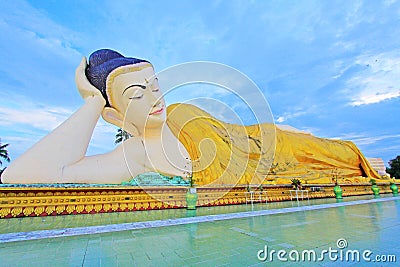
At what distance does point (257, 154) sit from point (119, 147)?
5.73 metres

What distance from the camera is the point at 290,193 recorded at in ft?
29.1

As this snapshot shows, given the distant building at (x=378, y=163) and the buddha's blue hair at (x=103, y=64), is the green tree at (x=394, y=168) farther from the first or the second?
the buddha's blue hair at (x=103, y=64)

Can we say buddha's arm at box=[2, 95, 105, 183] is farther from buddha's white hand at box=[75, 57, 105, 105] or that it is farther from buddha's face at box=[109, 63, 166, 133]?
buddha's face at box=[109, 63, 166, 133]

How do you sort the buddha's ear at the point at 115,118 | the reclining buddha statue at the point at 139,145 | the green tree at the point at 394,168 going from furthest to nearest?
the green tree at the point at 394,168 < the buddha's ear at the point at 115,118 < the reclining buddha statue at the point at 139,145

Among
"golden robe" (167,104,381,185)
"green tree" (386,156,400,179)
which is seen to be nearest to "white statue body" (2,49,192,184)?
"golden robe" (167,104,381,185)

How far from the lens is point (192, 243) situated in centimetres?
285

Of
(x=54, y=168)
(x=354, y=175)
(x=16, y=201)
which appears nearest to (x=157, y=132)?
(x=54, y=168)

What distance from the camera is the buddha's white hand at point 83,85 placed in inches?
271

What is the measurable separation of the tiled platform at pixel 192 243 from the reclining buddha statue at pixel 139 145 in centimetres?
282

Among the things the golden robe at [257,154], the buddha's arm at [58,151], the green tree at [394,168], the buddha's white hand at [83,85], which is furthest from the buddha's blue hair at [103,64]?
the green tree at [394,168]

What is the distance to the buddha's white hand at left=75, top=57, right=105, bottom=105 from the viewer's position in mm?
6879

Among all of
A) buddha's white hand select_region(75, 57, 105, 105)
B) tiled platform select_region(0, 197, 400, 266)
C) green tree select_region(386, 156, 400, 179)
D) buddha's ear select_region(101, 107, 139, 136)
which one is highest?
buddha's white hand select_region(75, 57, 105, 105)

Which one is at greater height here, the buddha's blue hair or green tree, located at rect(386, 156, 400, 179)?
the buddha's blue hair

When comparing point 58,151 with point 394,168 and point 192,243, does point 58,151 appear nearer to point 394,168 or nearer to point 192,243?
point 192,243
